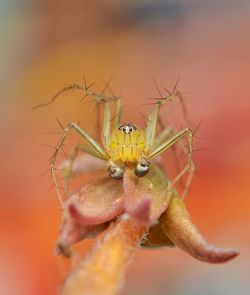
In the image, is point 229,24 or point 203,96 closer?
point 203,96

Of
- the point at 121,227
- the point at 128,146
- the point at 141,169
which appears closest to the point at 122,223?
the point at 121,227

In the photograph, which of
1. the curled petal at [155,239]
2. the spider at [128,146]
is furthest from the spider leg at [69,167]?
the curled petal at [155,239]

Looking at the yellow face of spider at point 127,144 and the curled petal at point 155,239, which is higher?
the yellow face of spider at point 127,144

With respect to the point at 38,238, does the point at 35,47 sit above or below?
above

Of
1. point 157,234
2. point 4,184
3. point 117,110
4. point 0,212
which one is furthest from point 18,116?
point 157,234

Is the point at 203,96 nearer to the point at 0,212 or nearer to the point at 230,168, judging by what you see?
the point at 230,168

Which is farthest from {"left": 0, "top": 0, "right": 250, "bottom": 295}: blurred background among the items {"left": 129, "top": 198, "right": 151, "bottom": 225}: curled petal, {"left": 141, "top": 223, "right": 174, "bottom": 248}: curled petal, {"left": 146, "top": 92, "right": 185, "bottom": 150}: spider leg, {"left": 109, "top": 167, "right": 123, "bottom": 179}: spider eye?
{"left": 129, "top": 198, "right": 151, "bottom": 225}: curled petal

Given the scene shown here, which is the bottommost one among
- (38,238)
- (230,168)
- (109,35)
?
(38,238)

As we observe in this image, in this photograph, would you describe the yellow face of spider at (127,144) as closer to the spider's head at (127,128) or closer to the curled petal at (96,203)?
the spider's head at (127,128)
